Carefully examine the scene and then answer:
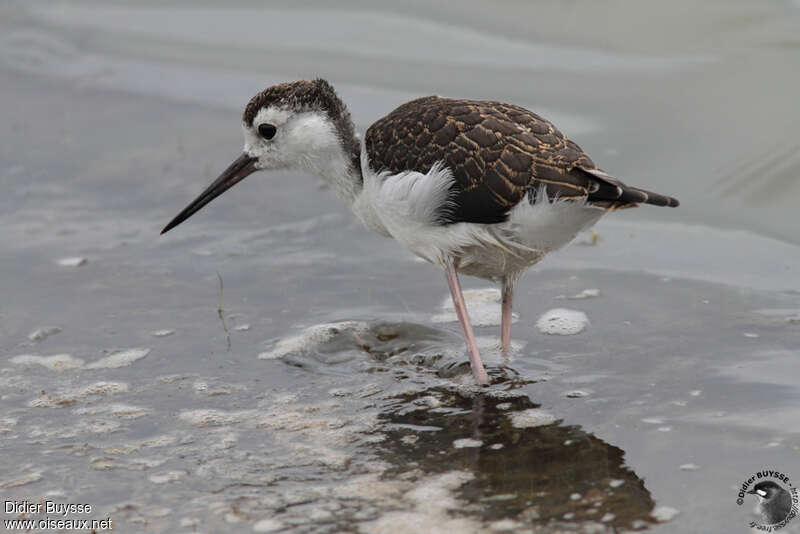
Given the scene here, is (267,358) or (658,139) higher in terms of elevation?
(658,139)

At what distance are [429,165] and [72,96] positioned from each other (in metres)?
6.80

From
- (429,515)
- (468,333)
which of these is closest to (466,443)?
(429,515)

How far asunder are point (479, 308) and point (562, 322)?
0.74 m

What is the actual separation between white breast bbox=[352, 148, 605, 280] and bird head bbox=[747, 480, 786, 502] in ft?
5.54

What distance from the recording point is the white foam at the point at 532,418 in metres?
5.59

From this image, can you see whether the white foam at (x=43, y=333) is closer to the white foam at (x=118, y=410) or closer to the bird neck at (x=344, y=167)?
the white foam at (x=118, y=410)

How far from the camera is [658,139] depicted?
9.57m

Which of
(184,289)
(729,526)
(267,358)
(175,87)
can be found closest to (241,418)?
(267,358)

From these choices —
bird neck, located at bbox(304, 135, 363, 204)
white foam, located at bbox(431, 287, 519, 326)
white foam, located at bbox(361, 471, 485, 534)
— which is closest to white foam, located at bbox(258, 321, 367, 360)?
white foam, located at bbox(431, 287, 519, 326)

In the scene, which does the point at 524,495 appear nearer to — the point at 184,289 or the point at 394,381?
the point at 394,381

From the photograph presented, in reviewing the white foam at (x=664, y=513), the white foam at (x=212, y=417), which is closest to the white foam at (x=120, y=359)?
the white foam at (x=212, y=417)

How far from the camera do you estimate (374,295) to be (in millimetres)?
7508

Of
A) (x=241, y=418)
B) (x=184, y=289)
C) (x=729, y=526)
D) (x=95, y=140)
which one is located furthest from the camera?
(x=95, y=140)

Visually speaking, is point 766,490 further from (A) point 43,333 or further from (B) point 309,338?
(A) point 43,333
